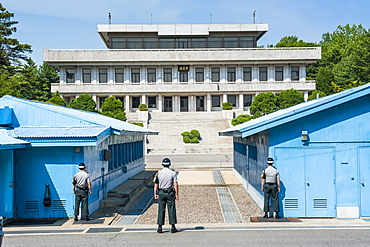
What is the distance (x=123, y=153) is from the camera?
18109mm

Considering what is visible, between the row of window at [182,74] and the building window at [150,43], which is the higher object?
the building window at [150,43]

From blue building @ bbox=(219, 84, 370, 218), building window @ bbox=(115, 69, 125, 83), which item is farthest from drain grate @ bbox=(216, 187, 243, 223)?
building window @ bbox=(115, 69, 125, 83)

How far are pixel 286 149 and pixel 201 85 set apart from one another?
50294 mm

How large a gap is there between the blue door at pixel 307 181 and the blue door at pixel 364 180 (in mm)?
828

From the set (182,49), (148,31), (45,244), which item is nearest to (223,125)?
(182,49)

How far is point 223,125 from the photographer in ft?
169

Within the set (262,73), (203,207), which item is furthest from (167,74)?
(203,207)

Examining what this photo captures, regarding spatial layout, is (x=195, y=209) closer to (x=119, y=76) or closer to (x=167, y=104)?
(x=167, y=104)

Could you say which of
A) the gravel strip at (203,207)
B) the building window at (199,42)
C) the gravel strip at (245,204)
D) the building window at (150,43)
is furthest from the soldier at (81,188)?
the building window at (199,42)

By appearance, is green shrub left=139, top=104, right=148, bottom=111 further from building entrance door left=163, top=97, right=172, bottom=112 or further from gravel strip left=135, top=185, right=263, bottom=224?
gravel strip left=135, top=185, right=263, bottom=224

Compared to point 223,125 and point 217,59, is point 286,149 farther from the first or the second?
point 217,59

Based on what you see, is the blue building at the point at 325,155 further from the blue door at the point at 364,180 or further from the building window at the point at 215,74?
the building window at the point at 215,74

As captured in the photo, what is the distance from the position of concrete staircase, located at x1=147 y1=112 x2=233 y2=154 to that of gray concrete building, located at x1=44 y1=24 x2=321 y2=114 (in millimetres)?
6086

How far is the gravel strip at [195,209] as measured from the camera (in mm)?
11594
